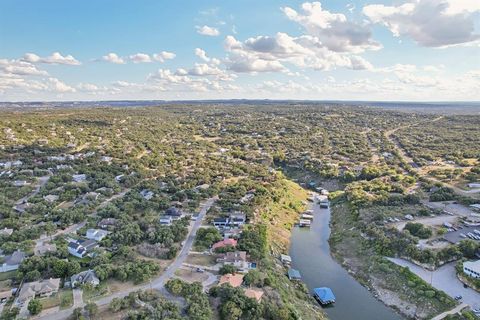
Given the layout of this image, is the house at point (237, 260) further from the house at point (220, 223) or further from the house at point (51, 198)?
the house at point (51, 198)

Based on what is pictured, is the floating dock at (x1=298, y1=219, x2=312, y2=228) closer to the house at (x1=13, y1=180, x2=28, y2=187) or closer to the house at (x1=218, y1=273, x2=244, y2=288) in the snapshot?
the house at (x1=218, y1=273, x2=244, y2=288)

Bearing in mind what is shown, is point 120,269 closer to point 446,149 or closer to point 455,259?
point 455,259

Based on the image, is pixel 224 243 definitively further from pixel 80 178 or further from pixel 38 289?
pixel 80 178

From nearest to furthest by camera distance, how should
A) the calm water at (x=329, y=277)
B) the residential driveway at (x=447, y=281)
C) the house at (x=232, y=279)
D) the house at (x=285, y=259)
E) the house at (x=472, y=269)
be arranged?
the house at (x=232, y=279), the residential driveway at (x=447, y=281), the calm water at (x=329, y=277), the house at (x=472, y=269), the house at (x=285, y=259)

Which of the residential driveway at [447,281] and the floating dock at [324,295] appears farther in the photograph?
the floating dock at [324,295]

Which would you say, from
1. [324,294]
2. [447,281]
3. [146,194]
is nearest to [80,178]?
[146,194]

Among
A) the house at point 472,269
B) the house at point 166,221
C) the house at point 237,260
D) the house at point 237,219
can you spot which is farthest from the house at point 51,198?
the house at point 472,269

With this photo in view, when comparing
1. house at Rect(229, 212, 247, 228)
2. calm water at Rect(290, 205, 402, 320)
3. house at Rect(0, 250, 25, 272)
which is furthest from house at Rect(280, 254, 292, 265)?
house at Rect(0, 250, 25, 272)
